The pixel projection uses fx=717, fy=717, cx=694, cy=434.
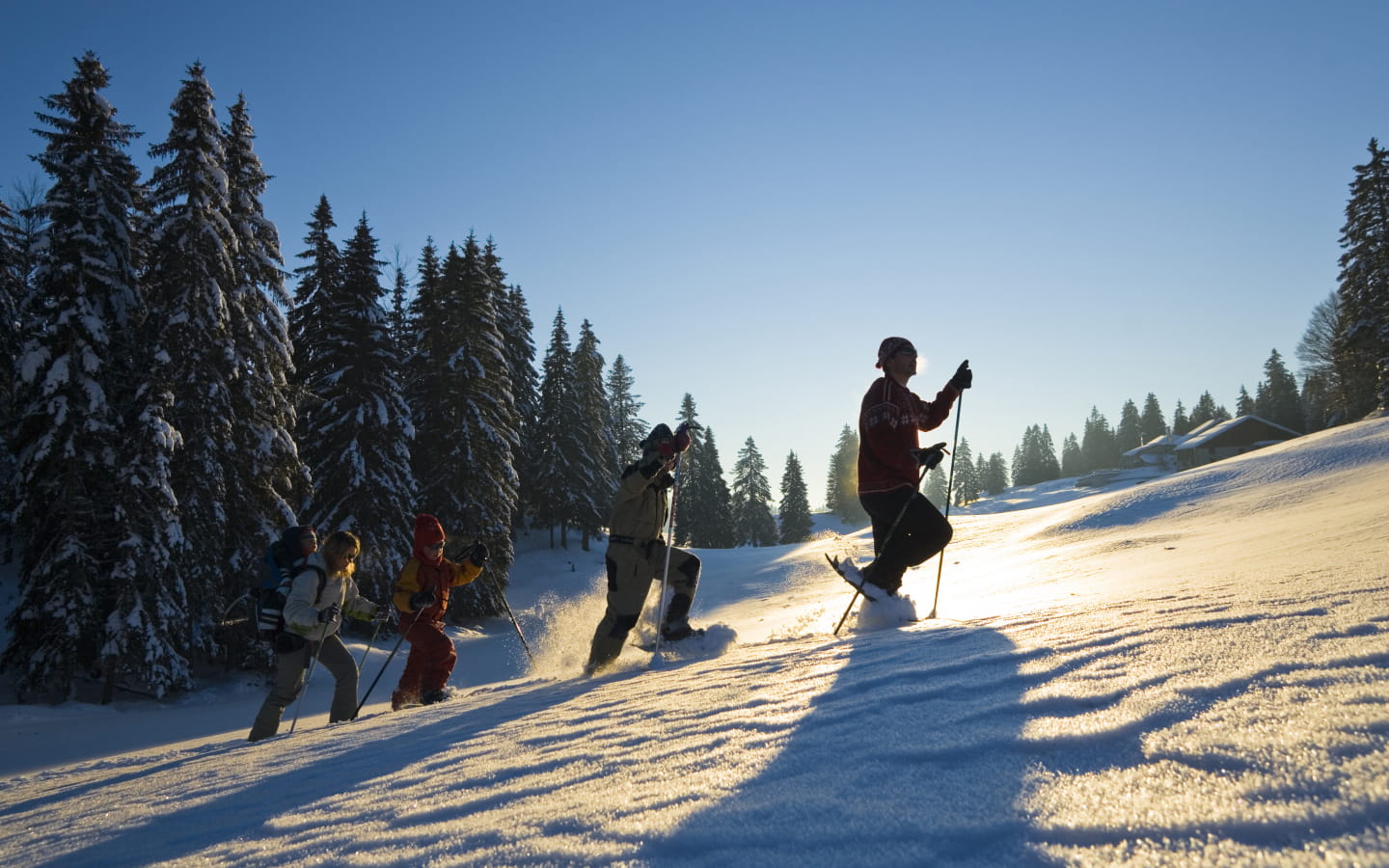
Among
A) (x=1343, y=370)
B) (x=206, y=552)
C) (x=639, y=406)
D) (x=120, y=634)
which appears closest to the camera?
(x=120, y=634)

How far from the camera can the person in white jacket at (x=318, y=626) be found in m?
6.98

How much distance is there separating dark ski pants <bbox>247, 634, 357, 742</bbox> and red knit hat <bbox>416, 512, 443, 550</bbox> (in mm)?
1321

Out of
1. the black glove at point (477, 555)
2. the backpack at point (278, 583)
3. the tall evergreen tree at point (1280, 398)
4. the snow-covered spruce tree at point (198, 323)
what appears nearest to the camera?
the backpack at point (278, 583)

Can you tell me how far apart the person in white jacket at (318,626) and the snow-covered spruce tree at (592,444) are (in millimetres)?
32469

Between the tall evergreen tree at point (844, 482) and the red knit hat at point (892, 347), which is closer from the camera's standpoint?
the red knit hat at point (892, 347)

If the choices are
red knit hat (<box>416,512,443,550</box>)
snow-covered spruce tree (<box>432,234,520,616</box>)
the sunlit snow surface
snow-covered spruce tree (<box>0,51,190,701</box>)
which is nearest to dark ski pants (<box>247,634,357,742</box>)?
the sunlit snow surface

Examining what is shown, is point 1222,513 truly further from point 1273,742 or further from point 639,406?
point 639,406

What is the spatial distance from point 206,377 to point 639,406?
46.3m

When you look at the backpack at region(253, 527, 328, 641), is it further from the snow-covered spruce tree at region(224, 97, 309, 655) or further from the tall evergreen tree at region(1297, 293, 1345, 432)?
the tall evergreen tree at region(1297, 293, 1345, 432)

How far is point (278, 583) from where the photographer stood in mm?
7293

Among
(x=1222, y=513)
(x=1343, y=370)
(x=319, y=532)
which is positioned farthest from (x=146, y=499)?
(x=1343, y=370)

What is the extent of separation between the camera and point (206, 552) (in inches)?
683

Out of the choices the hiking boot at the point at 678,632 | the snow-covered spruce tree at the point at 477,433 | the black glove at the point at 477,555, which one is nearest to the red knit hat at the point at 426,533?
the black glove at the point at 477,555

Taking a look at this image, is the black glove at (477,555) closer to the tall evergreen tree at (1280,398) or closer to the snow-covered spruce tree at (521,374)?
the snow-covered spruce tree at (521,374)
